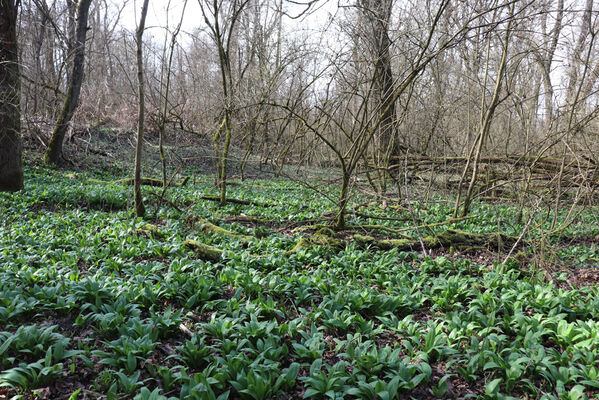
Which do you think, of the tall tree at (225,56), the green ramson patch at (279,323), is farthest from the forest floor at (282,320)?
the tall tree at (225,56)

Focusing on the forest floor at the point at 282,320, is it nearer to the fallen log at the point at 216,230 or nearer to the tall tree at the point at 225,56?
the fallen log at the point at 216,230

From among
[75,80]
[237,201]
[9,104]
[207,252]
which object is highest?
[75,80]

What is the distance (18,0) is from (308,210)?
7670 millimetres

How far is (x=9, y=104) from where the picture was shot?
7723 millimetres

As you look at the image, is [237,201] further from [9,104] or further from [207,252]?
[9,104]

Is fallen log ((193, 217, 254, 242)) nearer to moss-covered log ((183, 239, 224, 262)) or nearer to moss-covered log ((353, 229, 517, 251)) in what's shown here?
moss-covered log ((183, 239, 224, 262))

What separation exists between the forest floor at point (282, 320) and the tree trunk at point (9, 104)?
9.68 ft

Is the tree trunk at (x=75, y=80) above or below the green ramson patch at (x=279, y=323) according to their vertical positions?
above

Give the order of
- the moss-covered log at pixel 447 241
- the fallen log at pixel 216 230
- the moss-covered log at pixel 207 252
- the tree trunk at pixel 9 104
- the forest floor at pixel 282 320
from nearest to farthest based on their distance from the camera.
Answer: the forest floor at pixel 282 320, the moss-covered log at pixel 207 252, the moss-covered log at pixel 447 241, the fallen log at pixel 216 230, the tree trunk at pixel 9 104

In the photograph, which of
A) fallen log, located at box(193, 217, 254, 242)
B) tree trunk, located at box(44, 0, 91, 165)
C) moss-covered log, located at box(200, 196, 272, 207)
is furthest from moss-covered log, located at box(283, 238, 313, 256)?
tree trunk, located at box(44, 0, 91, 165)

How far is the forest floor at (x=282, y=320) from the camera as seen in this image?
2477mm

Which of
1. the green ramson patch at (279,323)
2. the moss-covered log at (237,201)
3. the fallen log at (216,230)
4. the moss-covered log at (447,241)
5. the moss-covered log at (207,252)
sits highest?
the moss-covered log at (237,201)

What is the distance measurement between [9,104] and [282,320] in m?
7.79

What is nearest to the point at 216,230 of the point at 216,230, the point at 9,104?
the point at 216,230
